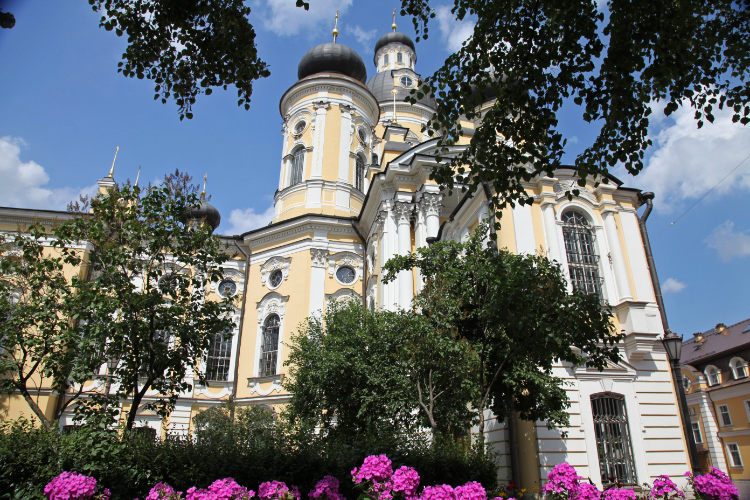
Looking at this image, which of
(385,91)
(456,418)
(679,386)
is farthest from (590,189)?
(385,91)

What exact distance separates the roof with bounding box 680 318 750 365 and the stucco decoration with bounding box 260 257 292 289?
2690 centimetres

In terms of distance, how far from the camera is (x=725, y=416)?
101 feet

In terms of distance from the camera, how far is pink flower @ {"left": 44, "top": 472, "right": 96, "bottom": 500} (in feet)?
20.3

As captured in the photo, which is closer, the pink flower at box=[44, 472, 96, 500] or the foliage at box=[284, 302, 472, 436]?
the pink flower at box=[44, 472, 96, 500]

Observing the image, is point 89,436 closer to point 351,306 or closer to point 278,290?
point 351,306

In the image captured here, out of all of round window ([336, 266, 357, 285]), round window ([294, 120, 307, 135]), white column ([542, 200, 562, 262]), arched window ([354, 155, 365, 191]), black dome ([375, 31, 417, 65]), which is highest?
black dome ([375, 31, 417, 65])

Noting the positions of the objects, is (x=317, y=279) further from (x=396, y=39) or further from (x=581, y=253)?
(x=396, y=39)

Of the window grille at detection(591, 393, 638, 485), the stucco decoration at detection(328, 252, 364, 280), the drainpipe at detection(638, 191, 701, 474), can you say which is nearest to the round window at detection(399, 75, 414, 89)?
the stucco decoration at detection(328, 252, 364, 280)

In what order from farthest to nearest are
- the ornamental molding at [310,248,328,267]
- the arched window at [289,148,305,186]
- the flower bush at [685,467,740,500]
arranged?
the arched window at [289,148,305,186]
the ornamental molding at [310,248,328,267]
the flower bush at [685,467,740,500]

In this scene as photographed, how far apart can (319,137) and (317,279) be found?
8.17 m

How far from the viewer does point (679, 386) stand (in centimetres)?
1170

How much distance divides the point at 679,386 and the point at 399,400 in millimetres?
6762

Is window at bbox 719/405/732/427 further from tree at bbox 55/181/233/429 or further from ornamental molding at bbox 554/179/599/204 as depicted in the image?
tree at bbox 55/181/233/429

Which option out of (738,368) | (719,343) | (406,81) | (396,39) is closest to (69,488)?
(738,368)
